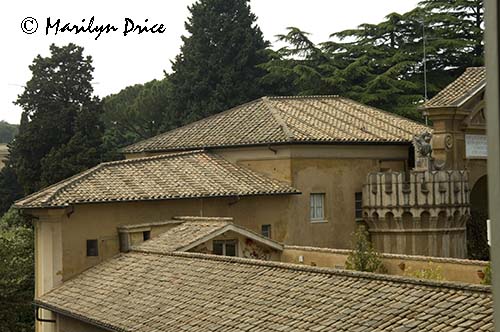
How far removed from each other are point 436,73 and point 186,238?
26.1 metres

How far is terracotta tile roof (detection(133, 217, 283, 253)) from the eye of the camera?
66.9ft

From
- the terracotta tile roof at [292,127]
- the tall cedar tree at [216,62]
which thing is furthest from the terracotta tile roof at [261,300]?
the tall cedar tree at [216,62]

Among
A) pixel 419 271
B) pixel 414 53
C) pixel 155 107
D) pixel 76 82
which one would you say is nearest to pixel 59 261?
pixel 419 271

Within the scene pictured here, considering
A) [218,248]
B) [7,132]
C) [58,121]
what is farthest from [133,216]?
[7,132]

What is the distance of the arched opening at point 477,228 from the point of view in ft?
89.2

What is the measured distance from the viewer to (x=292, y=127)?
92.7ft

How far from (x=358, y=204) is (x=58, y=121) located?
1792 cm

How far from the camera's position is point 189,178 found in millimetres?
25641

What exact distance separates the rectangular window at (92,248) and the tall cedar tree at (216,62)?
2519 centimetres

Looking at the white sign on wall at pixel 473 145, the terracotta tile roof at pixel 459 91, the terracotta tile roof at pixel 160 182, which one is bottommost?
the terracotta tile roof at pixel 160 182

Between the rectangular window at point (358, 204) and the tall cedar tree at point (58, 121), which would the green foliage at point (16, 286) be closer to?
the tall cedar tree at point (58, 121)

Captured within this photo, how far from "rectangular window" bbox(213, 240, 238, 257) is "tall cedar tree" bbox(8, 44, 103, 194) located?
18038 mm

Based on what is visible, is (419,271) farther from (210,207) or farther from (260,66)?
(260,66)

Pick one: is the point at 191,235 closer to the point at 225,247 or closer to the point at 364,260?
the point at 225,247
